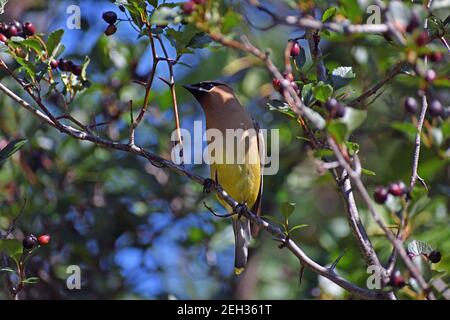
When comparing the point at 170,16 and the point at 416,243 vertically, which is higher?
the point at 170,16

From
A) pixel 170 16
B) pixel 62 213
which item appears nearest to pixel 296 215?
pixel 62 213

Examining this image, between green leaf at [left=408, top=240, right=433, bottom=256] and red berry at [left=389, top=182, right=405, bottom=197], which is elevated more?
red berry at [left=389, top=182, right=405, bottom=197]

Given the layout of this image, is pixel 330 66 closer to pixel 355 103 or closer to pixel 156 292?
pixel 355 103

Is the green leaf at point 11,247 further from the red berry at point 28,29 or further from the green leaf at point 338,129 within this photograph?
the green leaf at point 338,129

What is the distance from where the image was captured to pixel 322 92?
3.12 metres

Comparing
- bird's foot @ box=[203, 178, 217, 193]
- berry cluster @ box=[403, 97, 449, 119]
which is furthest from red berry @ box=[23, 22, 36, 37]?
berry cluster @ box=[403, 97, 449, 119]

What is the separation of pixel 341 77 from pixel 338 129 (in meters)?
0.80

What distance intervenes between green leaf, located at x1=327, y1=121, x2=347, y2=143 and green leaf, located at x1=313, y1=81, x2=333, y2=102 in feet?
1.38

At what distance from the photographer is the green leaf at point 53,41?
3.76 meters

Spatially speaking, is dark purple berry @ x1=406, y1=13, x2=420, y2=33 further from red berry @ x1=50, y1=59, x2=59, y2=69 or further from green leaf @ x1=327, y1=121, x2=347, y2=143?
red berry @ x1=50, y1=59, x2=59, y2=69

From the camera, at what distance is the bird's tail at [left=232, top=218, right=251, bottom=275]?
16.8ft

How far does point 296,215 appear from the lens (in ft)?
21.3

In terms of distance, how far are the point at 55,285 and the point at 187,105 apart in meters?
1.82

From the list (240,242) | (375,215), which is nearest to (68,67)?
(375,215)
